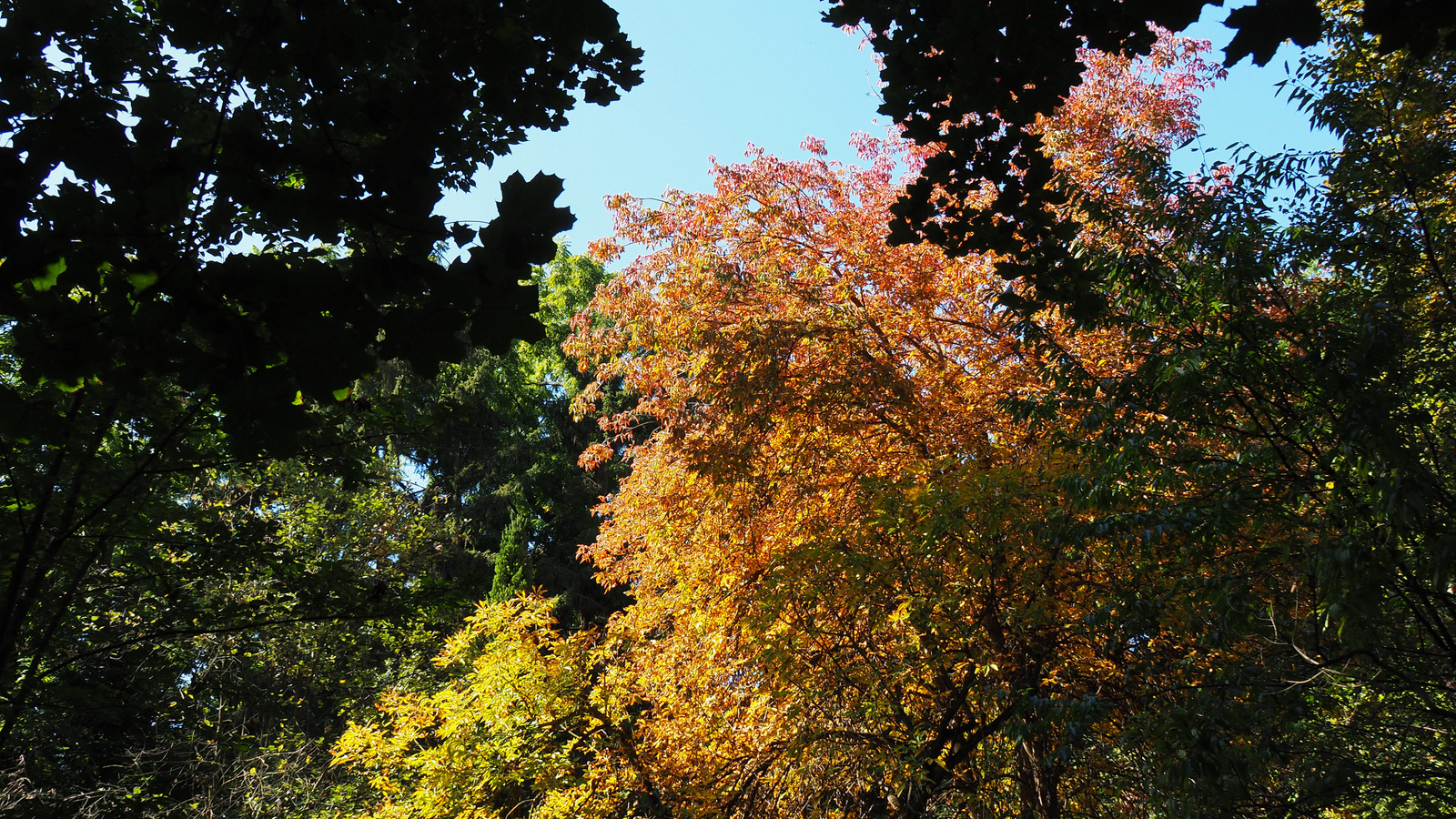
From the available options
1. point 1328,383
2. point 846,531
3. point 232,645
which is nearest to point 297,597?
point 846,531

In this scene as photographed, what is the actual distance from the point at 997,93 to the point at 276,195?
213 cm

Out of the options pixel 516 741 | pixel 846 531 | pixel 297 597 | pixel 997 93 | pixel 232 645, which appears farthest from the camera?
pixel 232 645

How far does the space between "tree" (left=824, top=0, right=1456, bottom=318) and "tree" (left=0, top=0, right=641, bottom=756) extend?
102cm

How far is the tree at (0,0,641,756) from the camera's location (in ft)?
5.77

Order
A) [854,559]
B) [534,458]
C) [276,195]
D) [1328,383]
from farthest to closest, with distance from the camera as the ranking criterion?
[534,458] < [854,559] < [1328,383] < [276,195]

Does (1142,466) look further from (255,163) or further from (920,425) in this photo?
(255,163)

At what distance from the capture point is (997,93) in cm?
276

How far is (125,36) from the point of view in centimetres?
240

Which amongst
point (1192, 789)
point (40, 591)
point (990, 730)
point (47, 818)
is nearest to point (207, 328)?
point (40, 591)

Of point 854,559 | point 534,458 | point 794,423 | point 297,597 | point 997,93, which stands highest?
point 534,458

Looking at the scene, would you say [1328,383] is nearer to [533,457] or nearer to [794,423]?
[794,423]

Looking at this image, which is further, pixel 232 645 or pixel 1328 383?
pixel 232 645

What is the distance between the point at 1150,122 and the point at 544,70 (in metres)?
8.37

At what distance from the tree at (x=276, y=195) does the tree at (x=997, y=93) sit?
1015 millimetres
